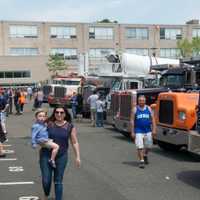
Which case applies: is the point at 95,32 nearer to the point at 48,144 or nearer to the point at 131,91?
the point at 131,91

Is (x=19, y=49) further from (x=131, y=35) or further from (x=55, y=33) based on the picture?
(x=131, y=35)

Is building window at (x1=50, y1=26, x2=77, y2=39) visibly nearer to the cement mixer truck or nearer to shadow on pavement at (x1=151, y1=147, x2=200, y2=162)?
the cement mixer truck

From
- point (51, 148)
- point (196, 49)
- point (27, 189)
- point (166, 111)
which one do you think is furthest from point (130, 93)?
point (196, 49)

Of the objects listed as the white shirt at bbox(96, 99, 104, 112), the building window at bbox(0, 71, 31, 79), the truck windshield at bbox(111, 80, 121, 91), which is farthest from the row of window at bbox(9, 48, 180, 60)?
the white shirt at bbox(96, 99, 104, 112)

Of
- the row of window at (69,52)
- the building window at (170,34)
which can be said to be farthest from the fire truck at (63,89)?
the building window at (170,34)

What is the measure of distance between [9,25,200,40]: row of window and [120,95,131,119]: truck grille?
7395 cm

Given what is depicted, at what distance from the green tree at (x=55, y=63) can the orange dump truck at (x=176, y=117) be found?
70.0 m

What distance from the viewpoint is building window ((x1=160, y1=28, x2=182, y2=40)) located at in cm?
9731

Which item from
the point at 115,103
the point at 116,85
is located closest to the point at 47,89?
the point at 116,85

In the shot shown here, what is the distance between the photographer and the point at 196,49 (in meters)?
80.2

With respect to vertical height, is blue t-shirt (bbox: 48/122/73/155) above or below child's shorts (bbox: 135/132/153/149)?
above

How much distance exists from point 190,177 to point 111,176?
5.01ft

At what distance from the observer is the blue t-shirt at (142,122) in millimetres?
11945

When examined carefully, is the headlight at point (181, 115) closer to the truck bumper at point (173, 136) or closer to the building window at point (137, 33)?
the truck bumper at point (173, 136)
